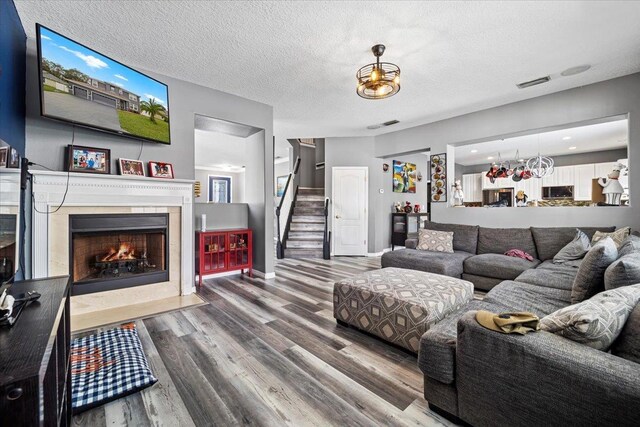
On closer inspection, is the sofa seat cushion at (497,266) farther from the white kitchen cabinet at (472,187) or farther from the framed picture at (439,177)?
the white kitchen cabinet at (472,187)

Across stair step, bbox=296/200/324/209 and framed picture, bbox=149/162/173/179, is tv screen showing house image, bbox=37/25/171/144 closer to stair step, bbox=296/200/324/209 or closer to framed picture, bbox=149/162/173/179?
framed picture, bbox=149/162/173/179

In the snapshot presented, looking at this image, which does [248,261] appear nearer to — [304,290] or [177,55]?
[304,290]

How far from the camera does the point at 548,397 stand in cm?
108

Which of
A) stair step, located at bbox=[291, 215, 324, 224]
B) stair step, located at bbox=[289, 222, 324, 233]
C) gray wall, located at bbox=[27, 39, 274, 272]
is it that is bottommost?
stair step, located at bbox=[289, 222, 324, 233]

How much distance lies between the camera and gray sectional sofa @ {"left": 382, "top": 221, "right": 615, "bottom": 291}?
3.45 metres

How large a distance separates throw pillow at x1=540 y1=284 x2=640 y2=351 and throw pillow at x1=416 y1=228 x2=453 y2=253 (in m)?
3.03

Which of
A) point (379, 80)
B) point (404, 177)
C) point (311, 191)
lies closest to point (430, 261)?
point (379, 80)

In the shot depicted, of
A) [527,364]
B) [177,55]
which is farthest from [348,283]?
Result: [177,55]

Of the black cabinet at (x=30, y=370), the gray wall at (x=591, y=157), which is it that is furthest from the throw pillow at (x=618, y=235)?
the gray wall at (x=591, y=157)

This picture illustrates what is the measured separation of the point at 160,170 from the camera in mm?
3270

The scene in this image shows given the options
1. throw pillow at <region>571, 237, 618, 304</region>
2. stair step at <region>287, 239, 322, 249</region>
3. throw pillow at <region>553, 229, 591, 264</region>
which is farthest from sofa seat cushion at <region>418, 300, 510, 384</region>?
stair step at <region>287, 239, 322, 249</region>

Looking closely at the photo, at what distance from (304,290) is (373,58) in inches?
115

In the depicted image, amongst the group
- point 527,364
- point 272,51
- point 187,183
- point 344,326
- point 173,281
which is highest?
point 272,51

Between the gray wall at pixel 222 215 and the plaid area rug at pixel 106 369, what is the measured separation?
207cm
